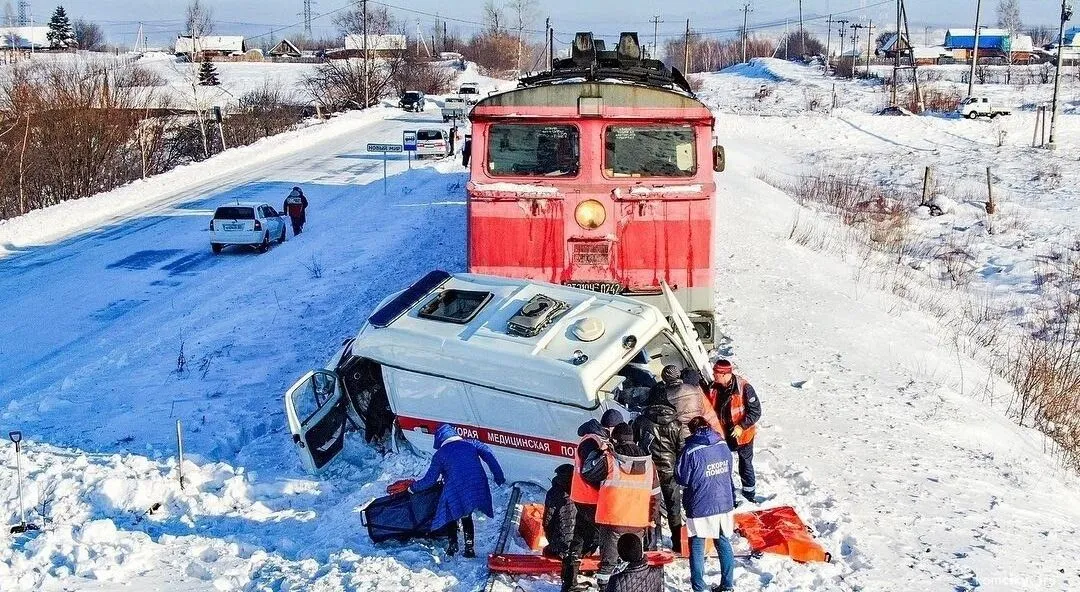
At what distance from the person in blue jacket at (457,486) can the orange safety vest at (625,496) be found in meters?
1.22

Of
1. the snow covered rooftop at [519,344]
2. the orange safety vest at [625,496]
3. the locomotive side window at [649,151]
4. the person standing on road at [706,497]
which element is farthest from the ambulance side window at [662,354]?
the orange safety vest at [625,496]

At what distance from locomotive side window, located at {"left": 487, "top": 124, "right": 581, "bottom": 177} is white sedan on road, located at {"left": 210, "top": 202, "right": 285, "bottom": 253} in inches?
512

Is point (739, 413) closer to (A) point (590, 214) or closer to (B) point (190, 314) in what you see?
(A) point (590, 214)

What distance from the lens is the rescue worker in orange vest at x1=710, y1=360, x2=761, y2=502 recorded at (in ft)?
25.5

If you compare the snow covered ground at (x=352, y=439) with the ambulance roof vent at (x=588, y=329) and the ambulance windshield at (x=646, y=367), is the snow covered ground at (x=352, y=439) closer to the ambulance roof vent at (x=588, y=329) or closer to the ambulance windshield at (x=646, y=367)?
the ambulance windshield at (x=646, y=367)

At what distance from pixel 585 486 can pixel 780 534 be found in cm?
177

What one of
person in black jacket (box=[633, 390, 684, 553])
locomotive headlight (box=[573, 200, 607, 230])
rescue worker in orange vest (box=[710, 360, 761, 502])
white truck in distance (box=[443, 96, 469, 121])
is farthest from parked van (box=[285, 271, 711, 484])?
white truck in distance (box=[443, 96, 469, 121])

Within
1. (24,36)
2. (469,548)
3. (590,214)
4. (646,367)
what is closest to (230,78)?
(24,36)

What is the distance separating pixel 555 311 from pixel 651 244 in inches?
100

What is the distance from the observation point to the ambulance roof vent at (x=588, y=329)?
8.15m

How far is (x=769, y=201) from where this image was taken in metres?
27.0

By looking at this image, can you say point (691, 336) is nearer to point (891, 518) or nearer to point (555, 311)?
point (555, 311)

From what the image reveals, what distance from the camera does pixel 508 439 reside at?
8086 millimetres

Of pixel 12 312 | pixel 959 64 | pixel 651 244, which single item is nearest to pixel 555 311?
pixel 651 244
